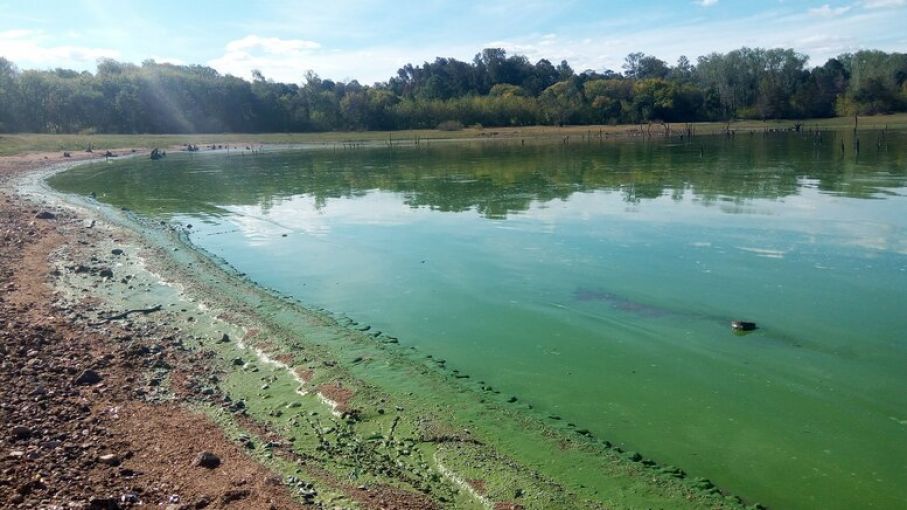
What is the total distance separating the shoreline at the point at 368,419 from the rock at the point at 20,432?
1.60 meters

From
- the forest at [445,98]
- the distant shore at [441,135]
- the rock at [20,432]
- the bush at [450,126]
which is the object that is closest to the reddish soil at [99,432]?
the rock at [20,432]

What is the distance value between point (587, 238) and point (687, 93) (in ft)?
332

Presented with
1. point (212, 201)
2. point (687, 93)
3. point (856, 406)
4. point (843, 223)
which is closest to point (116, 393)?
point (856, 406)

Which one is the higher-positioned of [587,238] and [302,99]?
[302,99]

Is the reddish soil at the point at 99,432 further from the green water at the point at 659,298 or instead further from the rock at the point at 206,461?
the green water at the point at 659,298

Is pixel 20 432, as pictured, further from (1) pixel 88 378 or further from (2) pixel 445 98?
(2) pixel 445 98

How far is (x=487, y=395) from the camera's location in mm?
8070

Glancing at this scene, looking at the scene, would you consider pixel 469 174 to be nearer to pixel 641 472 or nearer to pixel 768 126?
pixel 641 472

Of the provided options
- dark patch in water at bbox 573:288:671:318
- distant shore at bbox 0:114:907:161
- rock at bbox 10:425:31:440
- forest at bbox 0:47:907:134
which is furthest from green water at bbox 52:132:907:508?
forest at bbox 0:47:907:134

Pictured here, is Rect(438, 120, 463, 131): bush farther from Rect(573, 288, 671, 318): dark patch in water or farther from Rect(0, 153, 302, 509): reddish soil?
Rect(0, 153, 302, 509): reddish soil

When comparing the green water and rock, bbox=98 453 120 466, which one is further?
the green water

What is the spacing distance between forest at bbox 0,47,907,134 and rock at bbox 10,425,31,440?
92109mm

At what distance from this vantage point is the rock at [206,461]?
18.9 ft

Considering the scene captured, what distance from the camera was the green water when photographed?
277 inches
